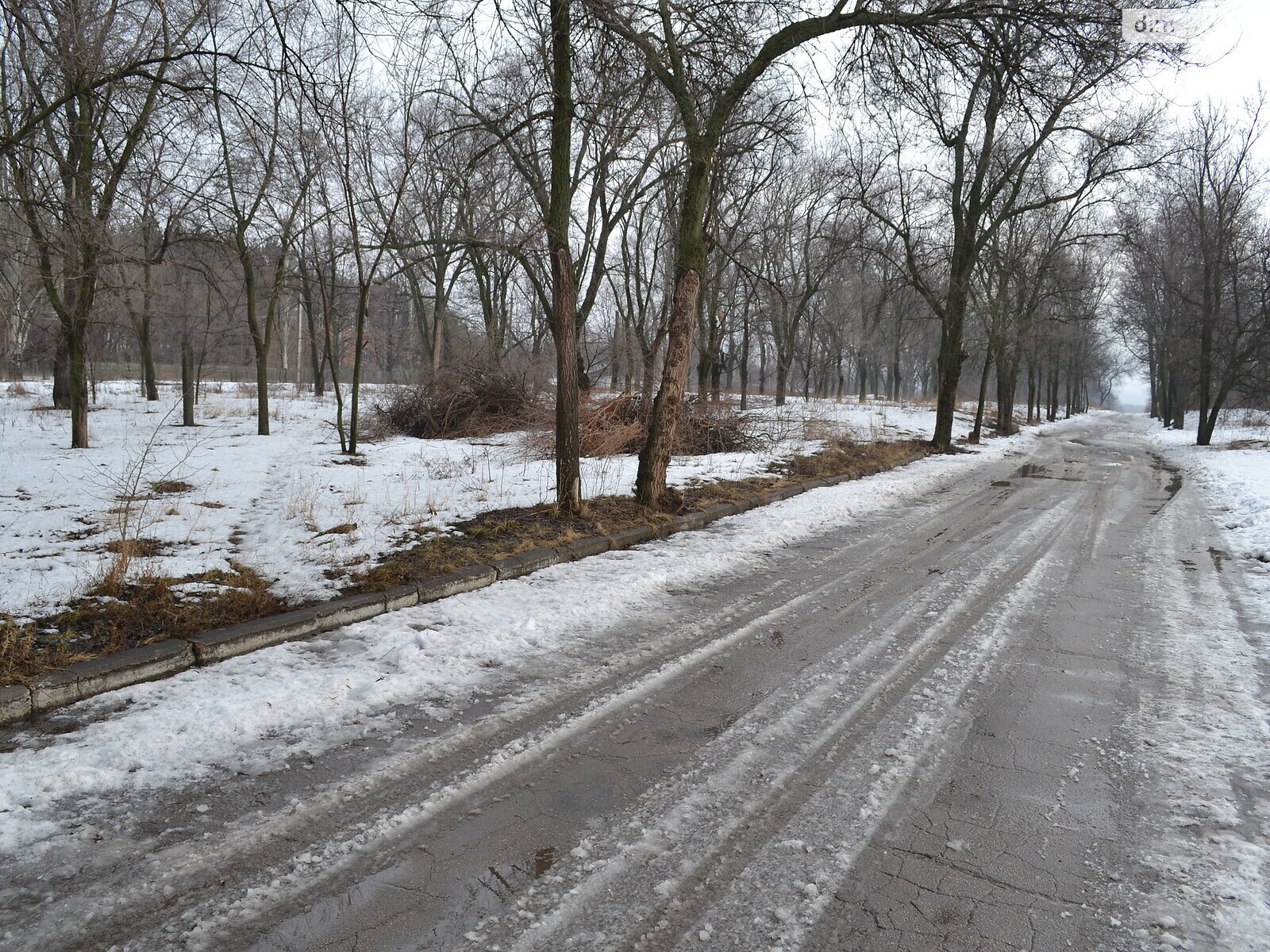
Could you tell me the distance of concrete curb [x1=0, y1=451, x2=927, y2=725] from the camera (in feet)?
11.8

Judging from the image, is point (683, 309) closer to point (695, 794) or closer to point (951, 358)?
point (695, 794)

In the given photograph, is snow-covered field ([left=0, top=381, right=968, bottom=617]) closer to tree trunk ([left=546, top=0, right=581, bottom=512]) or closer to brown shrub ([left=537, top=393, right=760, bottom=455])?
brown shrub ([left=537, top=393, right=760, bottom=455])

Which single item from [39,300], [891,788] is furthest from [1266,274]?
[39,300]

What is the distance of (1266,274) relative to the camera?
84.8 feet

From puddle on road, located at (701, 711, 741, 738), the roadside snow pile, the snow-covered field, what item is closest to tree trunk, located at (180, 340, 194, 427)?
the snow-covered field

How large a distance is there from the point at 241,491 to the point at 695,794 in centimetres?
821

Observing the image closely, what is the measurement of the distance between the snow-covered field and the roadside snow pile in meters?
6.58

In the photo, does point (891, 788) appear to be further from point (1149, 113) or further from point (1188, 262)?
point (1188, 262)

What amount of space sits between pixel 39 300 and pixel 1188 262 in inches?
1544

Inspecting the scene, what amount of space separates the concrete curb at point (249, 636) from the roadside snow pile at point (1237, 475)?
733 centimetres

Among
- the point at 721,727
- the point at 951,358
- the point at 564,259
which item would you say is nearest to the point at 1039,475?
the point at 951,358

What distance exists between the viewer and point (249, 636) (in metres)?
4.41

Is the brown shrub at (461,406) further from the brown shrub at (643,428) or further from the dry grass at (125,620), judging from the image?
the dry grass at (125,620)

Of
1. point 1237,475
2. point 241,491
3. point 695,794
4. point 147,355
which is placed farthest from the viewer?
point 147,355
